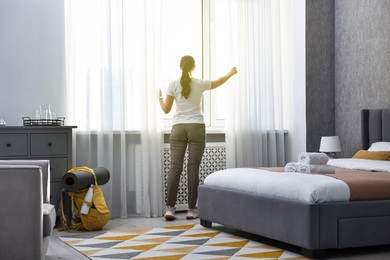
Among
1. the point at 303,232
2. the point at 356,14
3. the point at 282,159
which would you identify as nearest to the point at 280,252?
the point at 303,232

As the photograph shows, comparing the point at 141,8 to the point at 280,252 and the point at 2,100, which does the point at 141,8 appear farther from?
the point at 280,252

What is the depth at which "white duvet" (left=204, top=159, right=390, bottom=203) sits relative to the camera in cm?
402

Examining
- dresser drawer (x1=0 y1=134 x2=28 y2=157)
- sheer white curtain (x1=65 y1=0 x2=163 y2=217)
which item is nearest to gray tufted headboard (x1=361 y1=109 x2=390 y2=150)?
sheer white curtain (x1=65 y1=0 x2=163 y2=217)

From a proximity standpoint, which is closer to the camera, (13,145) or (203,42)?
(13,145)

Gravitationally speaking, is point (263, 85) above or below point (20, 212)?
above

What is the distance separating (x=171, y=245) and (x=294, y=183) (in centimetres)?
99

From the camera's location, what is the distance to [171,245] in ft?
14.9

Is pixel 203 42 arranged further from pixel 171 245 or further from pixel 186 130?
pixel 171 245

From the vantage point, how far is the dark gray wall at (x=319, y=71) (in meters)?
6.90

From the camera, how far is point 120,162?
6.15 meters

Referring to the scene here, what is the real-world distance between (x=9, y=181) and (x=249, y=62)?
12.8ft

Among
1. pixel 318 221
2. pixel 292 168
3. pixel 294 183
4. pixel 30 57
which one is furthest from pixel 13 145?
pixel 318 221

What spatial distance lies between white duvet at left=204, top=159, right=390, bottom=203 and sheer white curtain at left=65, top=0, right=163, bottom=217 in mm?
1095

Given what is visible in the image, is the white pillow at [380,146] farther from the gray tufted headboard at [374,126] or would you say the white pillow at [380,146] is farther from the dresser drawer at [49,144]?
the dresser drawer at [49,144]
